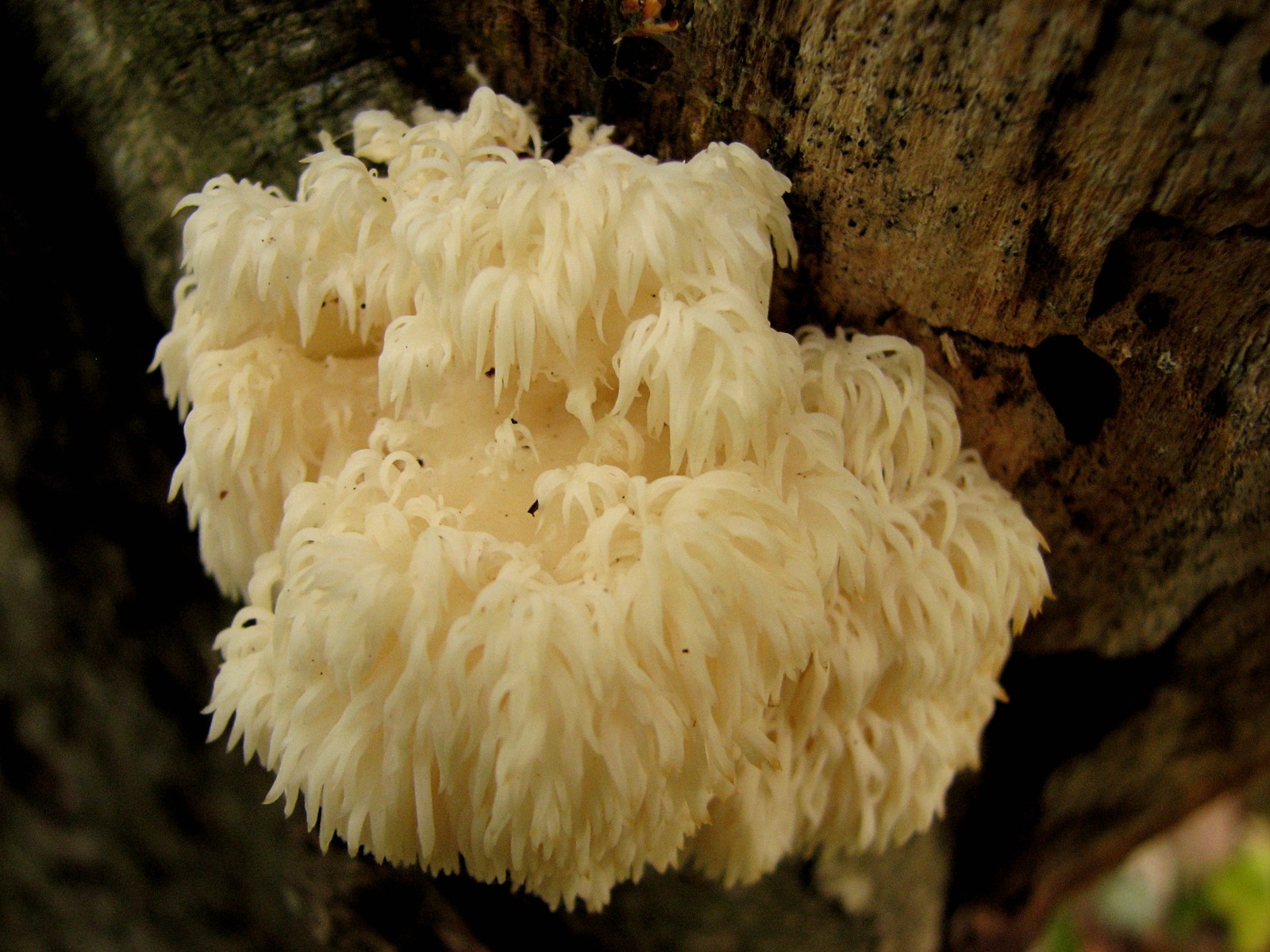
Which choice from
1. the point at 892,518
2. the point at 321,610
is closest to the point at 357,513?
the point at 321,610

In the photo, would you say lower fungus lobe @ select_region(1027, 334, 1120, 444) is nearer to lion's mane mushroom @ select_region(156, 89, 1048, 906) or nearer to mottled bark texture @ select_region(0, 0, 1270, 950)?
mottled bark texture @ select_region(0, 0, 1270, 950)

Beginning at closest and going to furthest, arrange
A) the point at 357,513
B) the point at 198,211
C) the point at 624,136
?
1. the point at 357,513
2. the point at 198,211
3. the point at 624,136

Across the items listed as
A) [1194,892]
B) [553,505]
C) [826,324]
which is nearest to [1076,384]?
[826,324]

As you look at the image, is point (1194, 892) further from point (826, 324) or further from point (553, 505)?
point (553, 505)

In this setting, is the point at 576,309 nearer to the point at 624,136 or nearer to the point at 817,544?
the point at 817,544

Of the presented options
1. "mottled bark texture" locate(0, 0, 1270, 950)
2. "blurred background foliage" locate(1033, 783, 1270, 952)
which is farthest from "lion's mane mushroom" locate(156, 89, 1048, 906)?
"blurred background foliage" locate(1033, 783, 1270, 952)

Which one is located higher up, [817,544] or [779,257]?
[779,257]

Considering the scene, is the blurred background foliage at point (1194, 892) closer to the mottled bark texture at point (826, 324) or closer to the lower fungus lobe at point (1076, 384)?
the mottled bark texture at point (826, 324)
